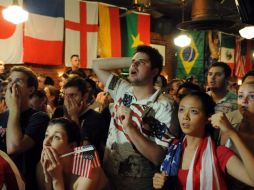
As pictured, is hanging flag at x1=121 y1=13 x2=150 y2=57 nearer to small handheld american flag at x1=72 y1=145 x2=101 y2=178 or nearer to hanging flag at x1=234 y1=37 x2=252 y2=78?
hanging flag at x1=234 y1=37 x2=252 y2=78

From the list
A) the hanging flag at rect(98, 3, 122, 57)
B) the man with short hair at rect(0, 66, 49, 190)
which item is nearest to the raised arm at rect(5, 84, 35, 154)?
the man with short hair at rect(0, 66, 49, 190)

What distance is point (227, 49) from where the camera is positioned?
13.5 meters

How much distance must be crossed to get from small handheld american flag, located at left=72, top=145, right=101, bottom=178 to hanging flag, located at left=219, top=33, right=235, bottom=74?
1154cm

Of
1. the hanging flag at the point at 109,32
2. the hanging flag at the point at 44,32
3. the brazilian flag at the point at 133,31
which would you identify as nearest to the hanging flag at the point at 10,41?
the hanging flag at the point at 44,32

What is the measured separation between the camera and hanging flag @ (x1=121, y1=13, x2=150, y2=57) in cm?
994

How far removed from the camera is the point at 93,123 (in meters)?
2.89

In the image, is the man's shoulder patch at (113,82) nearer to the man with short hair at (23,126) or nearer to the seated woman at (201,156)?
the man with short hair at (23,126)

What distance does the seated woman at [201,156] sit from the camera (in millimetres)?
2025

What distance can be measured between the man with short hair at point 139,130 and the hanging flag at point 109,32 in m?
6.50

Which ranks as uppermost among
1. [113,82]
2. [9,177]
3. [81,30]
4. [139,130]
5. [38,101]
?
[81,30]

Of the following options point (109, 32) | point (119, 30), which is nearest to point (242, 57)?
point (119, 30)

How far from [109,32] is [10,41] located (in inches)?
116

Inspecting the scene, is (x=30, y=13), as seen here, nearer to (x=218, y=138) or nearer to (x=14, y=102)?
(x=14, y=102)

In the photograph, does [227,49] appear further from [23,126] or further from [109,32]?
[23,126]
